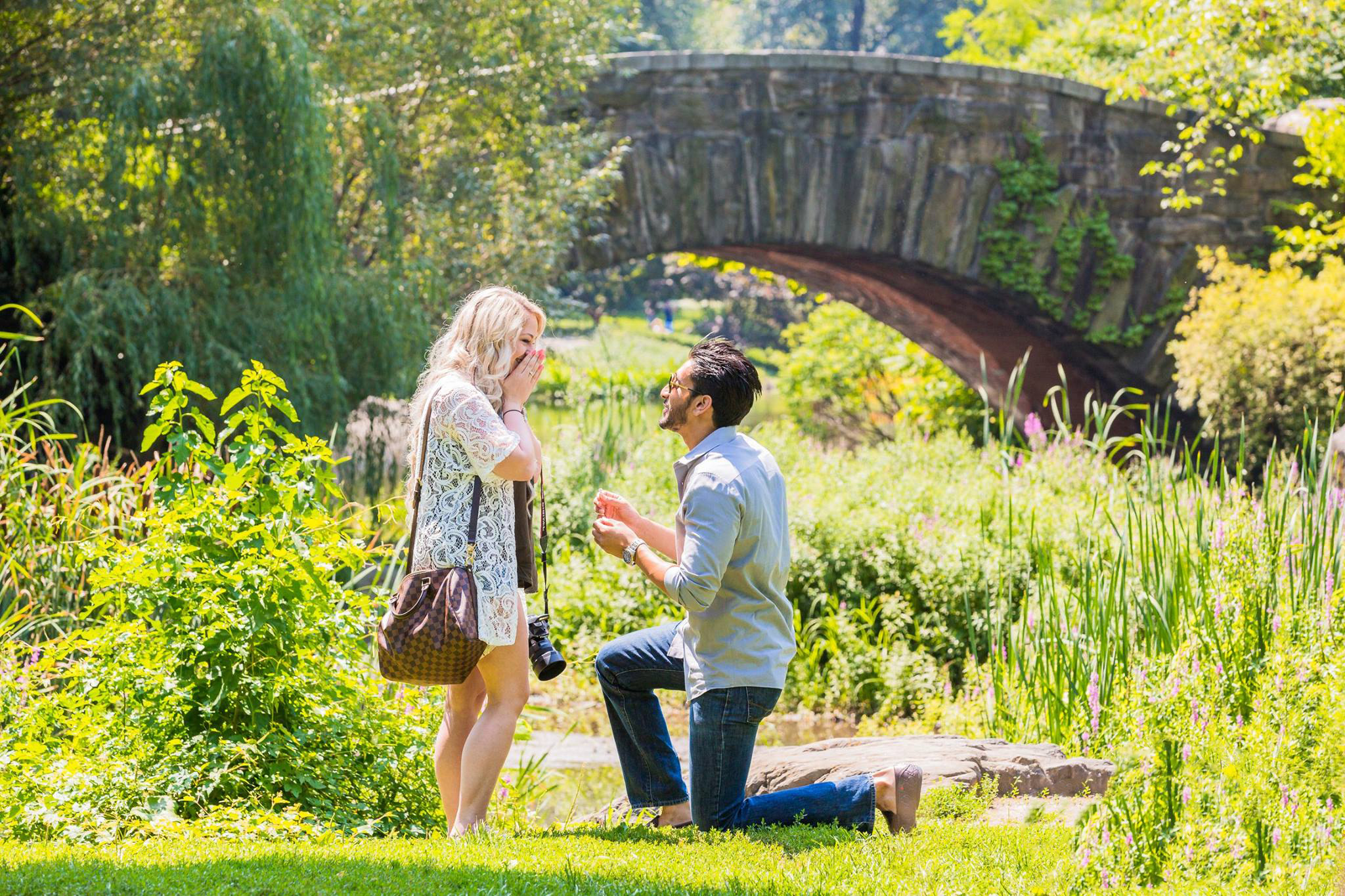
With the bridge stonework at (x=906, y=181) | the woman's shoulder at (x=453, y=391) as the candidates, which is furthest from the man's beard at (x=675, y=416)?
the bridge stonework at (x=906, y=181)

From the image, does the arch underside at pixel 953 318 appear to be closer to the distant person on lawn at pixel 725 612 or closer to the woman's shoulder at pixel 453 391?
the distant person on lawn at pixel 725 612

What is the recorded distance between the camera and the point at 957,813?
144 inches

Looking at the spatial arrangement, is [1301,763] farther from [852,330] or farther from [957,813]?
[852,330]

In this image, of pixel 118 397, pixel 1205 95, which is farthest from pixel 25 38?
pixel 1205 95

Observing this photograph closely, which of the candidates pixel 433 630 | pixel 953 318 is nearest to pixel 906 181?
pixel 953 318

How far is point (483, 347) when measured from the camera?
3.43m

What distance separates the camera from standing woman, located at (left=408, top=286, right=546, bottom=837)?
3.33 m

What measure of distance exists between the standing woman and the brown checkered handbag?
0.13 feet

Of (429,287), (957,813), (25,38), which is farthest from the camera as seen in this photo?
(429,287)

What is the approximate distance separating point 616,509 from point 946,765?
121 cm

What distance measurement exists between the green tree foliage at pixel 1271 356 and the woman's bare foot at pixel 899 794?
7.25 meters

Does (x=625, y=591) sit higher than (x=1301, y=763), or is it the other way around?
(x=1301, y=763)

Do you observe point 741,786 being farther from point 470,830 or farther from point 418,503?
point 418,503

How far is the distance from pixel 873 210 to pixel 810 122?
3.11ft
